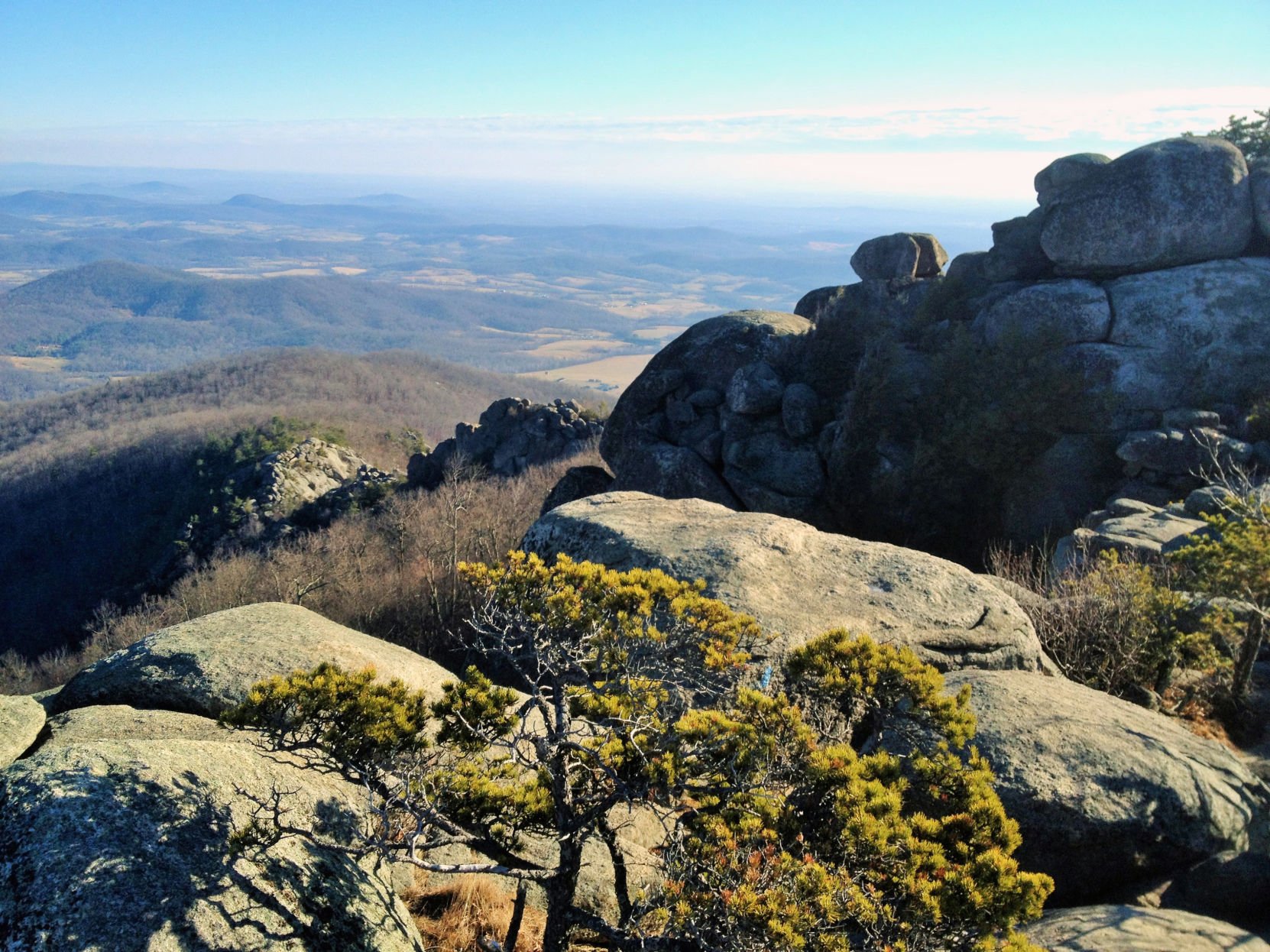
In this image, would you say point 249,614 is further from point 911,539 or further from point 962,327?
point 962,327

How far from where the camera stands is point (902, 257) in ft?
95.8

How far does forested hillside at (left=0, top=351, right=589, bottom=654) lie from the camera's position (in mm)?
70562

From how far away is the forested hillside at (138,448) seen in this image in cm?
7056

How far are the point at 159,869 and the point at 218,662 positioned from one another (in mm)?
4353

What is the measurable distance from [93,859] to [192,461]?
85.1m

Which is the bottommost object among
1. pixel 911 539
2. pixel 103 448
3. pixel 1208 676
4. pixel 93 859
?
pixel 103 448

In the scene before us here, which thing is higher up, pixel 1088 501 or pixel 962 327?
pixel 962 327

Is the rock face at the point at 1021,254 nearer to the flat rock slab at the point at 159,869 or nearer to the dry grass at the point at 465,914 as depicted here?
the dry grass at the point at 465,914

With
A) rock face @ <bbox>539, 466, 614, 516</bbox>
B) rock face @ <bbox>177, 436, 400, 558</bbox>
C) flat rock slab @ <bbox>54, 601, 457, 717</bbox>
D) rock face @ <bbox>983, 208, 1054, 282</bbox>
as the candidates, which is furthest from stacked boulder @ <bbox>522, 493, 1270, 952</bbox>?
rock face @ <bbox>177, 436, 400, 558</bbox>

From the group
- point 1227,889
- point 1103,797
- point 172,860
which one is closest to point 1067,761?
point 1103,797

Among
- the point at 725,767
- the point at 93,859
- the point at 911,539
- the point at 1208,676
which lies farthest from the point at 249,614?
the point at 911,539

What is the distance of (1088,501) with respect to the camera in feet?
72.7

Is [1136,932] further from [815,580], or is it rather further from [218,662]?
[218,662]

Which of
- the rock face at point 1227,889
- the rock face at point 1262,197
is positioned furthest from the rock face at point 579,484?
the rock face at point 1227,889
